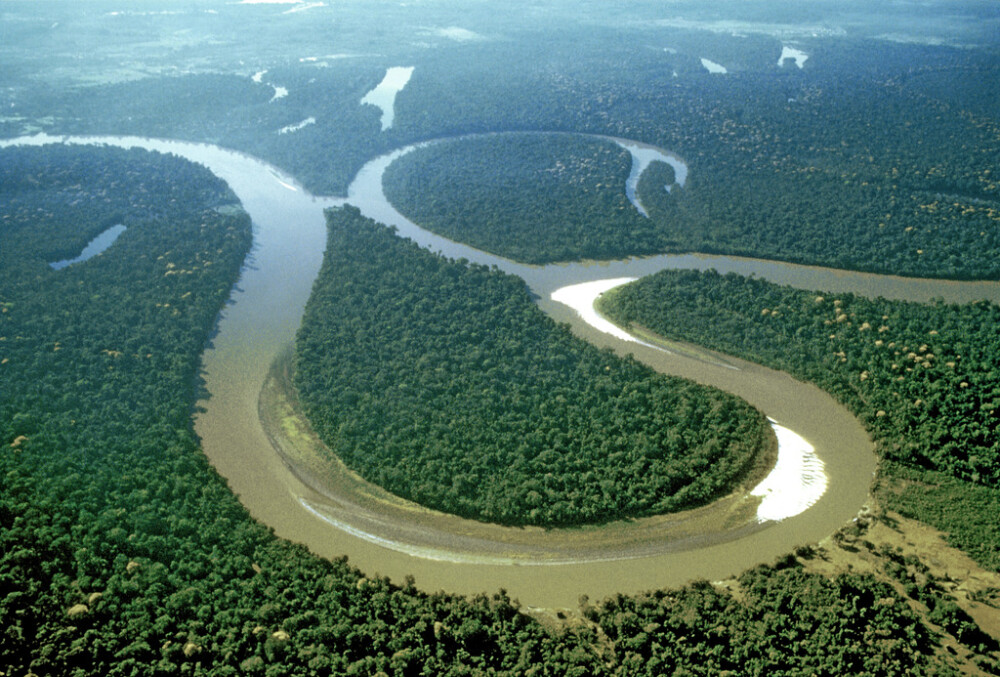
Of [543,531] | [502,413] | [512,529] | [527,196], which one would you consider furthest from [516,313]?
[527,196]

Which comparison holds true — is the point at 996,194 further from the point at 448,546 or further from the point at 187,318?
the point at 187,318

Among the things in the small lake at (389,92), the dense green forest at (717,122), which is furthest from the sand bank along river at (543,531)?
the small lake at (389,92)

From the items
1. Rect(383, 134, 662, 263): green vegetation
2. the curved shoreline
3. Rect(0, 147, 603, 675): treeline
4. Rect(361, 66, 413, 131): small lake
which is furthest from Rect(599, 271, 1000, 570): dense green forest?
Rect(361, 66, 413, 131): small lake

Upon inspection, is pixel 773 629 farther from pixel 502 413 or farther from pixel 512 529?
pixel 502 413

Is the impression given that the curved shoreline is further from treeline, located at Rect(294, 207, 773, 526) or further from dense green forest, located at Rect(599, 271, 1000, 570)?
dense green forest, located at Rect(599, 271, 1000, 570)

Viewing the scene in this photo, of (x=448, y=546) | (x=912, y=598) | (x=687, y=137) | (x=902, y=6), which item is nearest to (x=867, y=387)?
(x=912, y=598)
